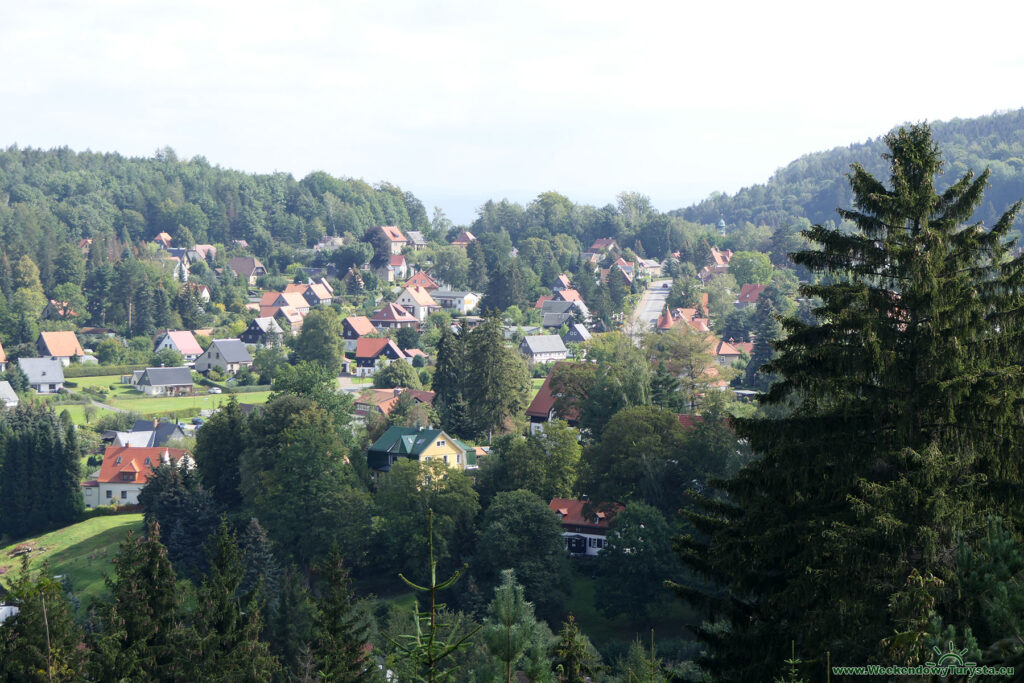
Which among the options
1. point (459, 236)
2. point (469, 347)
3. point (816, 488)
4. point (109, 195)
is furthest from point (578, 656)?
point (109, 195)

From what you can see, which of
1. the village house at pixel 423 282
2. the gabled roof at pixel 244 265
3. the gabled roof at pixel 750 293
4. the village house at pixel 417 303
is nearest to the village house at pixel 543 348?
the village house at pixel 417 303

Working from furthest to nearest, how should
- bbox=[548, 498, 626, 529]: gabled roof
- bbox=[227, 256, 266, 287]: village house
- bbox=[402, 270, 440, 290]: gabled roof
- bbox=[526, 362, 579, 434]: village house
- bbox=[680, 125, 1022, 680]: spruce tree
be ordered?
1. bbox=[227, 256, 266, 287]: village house
2. bbox=[402, 270, 440, 290]: gabled roof
3. bbox=[526, 362, 579, 434]: village house
4. bbox=[548, 498, 626, 529]: gabled roof
5. bbox=[680, 125, 1022, 680]: spruce tree

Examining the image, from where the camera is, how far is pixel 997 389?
12.0m

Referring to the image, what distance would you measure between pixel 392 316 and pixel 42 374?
29555mm

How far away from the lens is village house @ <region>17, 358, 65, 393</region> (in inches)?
2904

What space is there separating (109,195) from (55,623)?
14048 cm

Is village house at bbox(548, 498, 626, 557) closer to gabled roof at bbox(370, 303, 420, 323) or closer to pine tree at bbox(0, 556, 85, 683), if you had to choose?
pine tree at bbox(0, 556, 85, 683)

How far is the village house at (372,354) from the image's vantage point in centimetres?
7806

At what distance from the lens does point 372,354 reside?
78.8 m

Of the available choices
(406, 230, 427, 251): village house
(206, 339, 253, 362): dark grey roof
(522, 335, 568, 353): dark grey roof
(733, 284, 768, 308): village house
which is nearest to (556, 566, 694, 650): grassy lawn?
(522, 335, 568, 353): dark grey roof

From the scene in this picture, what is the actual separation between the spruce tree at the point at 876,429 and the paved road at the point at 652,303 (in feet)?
249

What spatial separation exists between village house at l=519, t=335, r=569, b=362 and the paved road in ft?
33.9

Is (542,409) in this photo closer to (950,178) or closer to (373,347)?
(373,347)

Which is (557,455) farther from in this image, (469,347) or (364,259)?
(364,259)
